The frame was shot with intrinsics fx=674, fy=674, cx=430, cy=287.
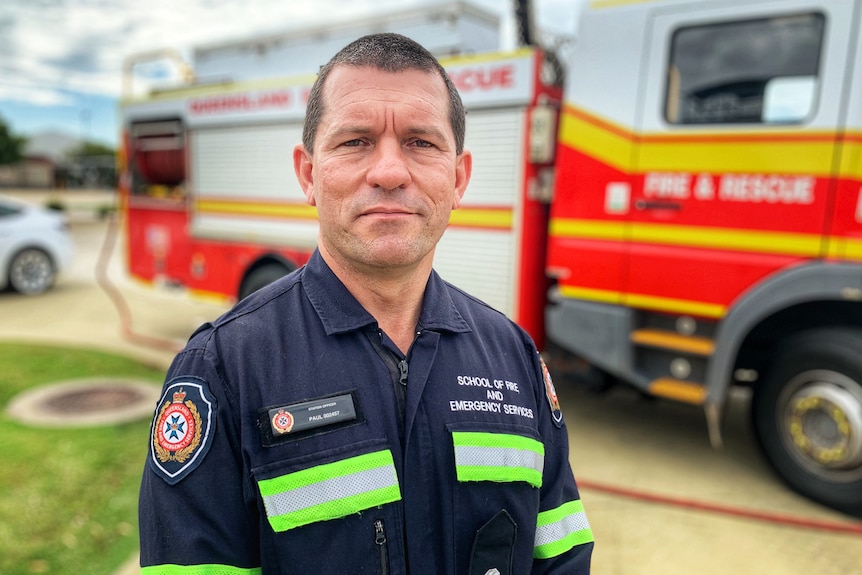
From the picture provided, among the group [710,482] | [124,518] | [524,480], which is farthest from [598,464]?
[524,480]

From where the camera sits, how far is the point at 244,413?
3.56 feet

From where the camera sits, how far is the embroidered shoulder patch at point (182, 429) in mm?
1061

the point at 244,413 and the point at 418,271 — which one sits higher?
the point at 418,271

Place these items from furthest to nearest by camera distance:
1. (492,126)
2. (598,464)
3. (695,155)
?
(492,126)
(598,464)
(695,155)

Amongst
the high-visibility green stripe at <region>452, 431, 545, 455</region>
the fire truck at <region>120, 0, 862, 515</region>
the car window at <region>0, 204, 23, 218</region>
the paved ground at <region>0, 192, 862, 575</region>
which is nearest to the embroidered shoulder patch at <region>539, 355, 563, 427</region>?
the high-visibility green stripe at <region>452, 431, 545, 455</region>

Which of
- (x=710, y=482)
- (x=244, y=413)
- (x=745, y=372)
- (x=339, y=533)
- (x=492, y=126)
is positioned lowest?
(x=710, y=482)

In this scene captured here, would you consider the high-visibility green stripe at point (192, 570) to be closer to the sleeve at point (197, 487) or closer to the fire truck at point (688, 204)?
the sleeve at point (197, 487)

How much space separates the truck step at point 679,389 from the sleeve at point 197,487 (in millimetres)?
3071

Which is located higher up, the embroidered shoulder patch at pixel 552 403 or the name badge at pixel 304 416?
the name badge at pixel 304 416

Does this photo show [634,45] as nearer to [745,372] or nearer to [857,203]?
[857,203]

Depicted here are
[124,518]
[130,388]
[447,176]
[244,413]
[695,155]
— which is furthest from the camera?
[130,388]

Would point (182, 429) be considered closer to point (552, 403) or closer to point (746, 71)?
point (552, 403)

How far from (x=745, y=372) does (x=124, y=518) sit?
346 cm

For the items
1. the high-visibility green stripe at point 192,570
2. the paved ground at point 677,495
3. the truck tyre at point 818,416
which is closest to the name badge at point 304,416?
the high-visibility green stripe at point 192,570
